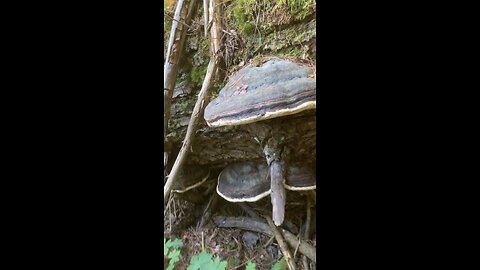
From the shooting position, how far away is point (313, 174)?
1.19 meters

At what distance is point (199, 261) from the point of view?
133 cm

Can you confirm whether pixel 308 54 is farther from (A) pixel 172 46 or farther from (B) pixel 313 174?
(A) pixel 172 46

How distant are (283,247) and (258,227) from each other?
0.13 meters

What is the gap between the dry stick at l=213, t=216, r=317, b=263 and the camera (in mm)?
1198

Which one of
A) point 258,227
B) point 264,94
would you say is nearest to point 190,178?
point 258,227

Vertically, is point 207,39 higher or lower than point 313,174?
higher

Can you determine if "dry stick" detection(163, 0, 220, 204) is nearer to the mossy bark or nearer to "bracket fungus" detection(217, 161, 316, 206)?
the mossy bark

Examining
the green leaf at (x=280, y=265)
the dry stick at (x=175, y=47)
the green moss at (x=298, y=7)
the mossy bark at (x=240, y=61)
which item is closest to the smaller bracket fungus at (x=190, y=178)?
the mossy bark at (x=240, y=61)

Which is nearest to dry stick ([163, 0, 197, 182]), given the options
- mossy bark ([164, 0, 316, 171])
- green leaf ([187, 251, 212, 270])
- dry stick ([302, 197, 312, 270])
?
mossy bark ([164, 0, 316, 171])

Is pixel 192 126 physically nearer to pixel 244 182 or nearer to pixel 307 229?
pixel 244 182

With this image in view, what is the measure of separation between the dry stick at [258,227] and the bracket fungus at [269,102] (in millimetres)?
119

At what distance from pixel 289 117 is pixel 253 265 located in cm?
50
